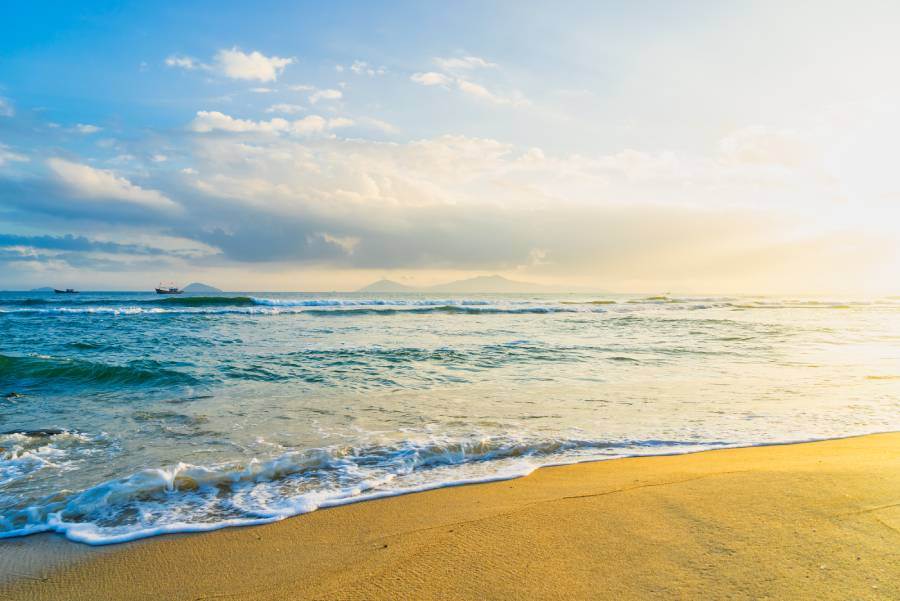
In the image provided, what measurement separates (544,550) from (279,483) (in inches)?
99.2

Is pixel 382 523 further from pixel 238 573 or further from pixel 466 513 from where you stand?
pixel 238 573

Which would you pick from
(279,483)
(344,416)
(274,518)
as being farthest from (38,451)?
(274,518)

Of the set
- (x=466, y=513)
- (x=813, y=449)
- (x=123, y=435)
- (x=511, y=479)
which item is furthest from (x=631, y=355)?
(x=123, y=435)

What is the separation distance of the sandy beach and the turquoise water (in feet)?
1.24

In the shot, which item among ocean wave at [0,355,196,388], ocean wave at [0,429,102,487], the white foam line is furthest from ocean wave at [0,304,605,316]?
the white foam line

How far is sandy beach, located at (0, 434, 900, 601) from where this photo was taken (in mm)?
2500

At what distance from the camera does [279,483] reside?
4.32 meters

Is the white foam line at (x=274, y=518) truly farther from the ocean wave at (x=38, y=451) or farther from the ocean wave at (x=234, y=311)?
the ocean wave at (x=234, y=311)

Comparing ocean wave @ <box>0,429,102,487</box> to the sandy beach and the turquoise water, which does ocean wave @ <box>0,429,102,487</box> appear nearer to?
the turquoise water

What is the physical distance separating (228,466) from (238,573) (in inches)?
79.9

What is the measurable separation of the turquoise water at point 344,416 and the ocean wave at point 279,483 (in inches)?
0.8

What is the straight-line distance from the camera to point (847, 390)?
323 inches

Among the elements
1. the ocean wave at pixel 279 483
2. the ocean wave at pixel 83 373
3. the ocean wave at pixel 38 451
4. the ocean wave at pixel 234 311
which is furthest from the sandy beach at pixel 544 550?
the ocean wave at pixel 234 311

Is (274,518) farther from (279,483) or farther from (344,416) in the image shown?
(344,416)
